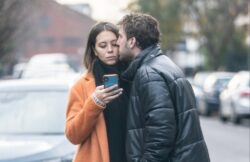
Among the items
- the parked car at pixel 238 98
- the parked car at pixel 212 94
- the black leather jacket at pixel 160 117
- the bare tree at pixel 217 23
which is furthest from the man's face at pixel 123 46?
the bare tree at pixel 217 23

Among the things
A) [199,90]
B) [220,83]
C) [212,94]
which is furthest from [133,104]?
[199,90]

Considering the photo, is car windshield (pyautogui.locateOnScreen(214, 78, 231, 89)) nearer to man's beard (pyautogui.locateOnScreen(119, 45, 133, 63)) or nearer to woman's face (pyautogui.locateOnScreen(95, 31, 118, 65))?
woman's face (pyautogui.locateOnScreen(95, 31, 118, 65))

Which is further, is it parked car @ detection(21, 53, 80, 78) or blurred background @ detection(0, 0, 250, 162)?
parked car @ detection(21, 53, 80, 78)

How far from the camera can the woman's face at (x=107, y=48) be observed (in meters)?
5.13

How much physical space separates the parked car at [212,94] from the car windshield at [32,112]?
857 inches

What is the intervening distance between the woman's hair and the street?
9686mm

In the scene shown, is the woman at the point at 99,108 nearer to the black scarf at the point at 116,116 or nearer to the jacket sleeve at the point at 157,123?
the black scarf at the point at 116,116

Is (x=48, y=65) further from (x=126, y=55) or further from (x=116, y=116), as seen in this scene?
(x=126, y=55)

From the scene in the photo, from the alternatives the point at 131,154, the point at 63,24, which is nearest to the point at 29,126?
the point at 131,154

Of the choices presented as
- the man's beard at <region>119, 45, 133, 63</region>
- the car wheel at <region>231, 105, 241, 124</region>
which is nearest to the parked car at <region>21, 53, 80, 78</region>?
the car wheel at <region>231, 105, 241, 124</region>

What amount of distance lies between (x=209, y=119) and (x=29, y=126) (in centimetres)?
2170

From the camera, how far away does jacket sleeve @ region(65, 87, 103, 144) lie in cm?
496

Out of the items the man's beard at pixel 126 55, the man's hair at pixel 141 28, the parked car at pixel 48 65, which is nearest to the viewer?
the man's hair at pixel 141 28

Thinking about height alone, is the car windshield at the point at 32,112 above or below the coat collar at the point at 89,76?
below
